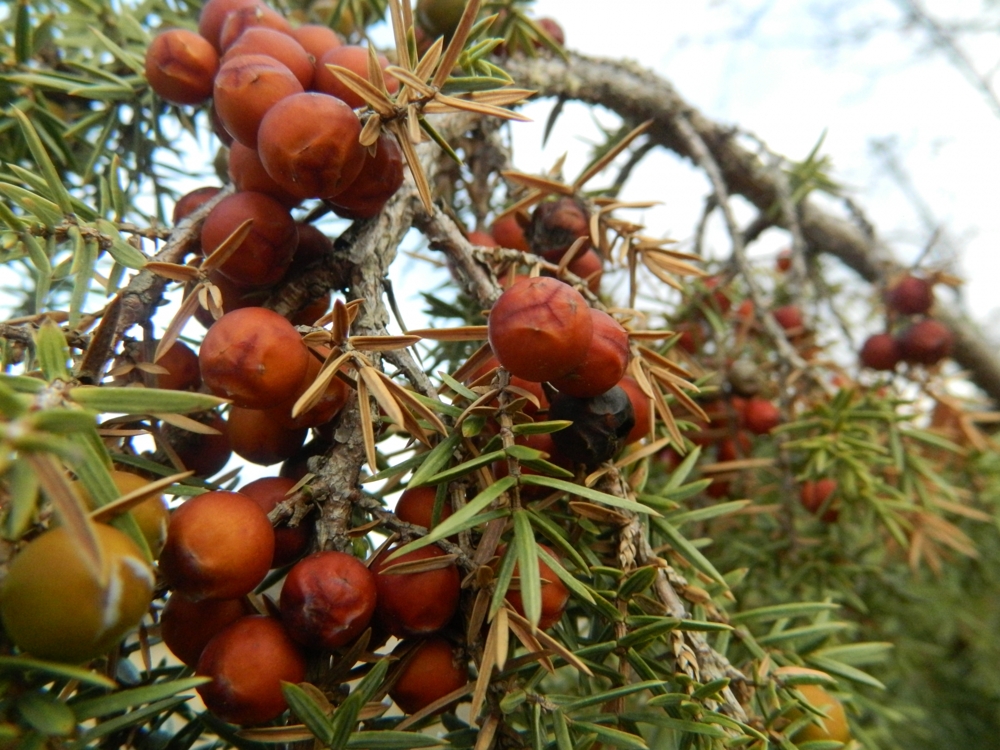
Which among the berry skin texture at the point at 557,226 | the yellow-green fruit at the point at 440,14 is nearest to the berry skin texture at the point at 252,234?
the berry skin texture at the point at 557,226

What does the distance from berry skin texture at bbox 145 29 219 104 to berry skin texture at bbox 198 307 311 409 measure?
0.37 meters

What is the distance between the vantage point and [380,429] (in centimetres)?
67

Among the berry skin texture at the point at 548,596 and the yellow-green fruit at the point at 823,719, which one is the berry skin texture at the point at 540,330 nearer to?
the berry skin texture at the point at 548,596

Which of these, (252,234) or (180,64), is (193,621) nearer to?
(252,234)

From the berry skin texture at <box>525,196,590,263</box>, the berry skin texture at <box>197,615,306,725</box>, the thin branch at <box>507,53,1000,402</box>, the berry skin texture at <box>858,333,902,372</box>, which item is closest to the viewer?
the berry skin texture at <box>197,615,306,725</box>

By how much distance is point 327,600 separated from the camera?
20.4 inches

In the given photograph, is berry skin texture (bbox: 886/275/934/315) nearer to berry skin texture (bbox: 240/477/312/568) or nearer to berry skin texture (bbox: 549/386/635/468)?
berry skin texture (bbox: 549/386/635/468)

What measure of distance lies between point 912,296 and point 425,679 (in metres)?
1.34

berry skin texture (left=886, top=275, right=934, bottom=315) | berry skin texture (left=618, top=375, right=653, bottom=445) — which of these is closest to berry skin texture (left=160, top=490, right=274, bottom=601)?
berry skin texture (left=618, top=375, right=653, bottom=445)

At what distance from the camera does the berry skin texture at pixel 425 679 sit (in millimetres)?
578

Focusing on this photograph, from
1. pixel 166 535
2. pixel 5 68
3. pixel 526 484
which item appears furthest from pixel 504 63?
pixel 166 535

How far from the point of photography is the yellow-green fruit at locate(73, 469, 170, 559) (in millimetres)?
492

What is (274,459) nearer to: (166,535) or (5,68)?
(166,535)

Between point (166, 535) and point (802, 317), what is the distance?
4.36ft
